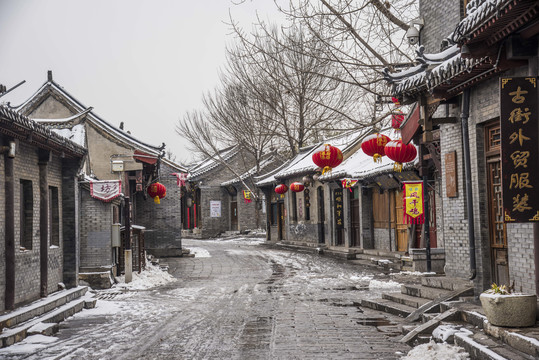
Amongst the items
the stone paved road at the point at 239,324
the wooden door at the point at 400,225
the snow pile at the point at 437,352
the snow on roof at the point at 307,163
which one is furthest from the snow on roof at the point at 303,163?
the snow pile at the point at 437,352

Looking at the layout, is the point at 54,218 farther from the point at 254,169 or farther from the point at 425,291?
the point at 254,169

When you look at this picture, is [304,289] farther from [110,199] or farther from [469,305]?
[469,305]

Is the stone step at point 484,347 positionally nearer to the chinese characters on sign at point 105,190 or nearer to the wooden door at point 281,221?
the chinese characters on sign at point 105,190

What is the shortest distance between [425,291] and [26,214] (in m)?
7.29

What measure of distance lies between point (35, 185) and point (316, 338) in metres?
6.30

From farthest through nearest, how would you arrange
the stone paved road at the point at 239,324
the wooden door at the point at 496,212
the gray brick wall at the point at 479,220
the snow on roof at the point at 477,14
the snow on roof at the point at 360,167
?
the snow on roof at the point at 360,167
the wooden door at the point at 496,212
the stone paved road at the point at 239,324
the gray brick wall at the point at 479,220
the snow on roof at the point at 477,14

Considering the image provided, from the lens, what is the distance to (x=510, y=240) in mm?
7859

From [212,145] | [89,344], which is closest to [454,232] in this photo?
[89,344]

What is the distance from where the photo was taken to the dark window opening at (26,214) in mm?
11273

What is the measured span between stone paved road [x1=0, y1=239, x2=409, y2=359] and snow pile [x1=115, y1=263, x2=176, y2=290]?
441 millimetres

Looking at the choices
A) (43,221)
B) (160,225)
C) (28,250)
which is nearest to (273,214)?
(160,225)

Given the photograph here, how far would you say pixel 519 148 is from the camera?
6398mm

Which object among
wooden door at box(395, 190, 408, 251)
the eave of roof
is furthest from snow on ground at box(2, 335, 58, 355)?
wooden door at box(395, 190, 408, 251)

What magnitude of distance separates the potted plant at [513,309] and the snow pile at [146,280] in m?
10.4
